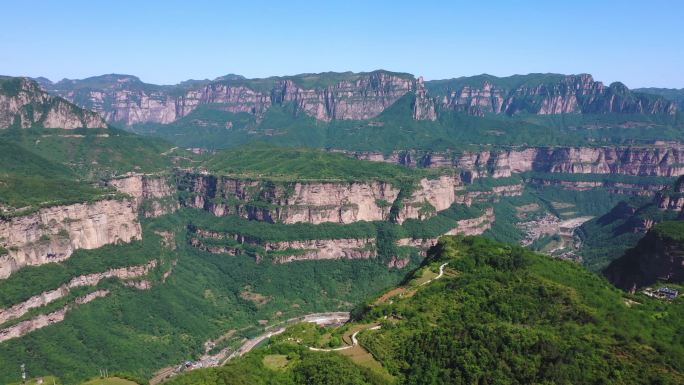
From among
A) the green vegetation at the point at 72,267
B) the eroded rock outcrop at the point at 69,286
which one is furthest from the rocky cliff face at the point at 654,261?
the green vegetation at the point at 72,267

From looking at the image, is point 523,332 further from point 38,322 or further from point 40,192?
point 40,192

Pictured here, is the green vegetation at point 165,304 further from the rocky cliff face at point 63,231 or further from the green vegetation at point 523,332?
the green vegetation at point 523,332

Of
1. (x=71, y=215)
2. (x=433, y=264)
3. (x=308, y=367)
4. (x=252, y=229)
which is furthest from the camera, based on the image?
(x=252, y=229)

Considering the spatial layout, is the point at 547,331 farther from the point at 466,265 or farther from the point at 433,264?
the point at 433,264

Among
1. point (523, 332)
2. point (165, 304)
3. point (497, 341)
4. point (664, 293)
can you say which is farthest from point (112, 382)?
point (664, 293)

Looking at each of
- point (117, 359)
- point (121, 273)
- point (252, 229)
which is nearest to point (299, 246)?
point (252, 229)
